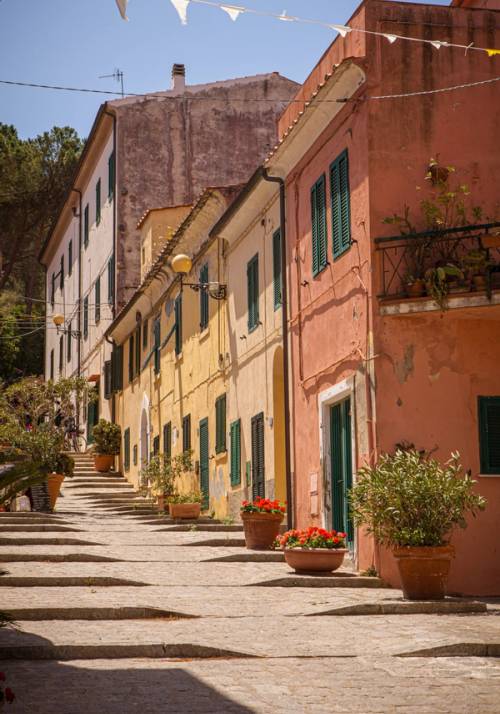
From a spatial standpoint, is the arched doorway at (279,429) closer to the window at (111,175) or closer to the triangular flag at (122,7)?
the triangular flag at (122,7)

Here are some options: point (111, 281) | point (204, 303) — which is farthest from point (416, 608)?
point (111, 281)

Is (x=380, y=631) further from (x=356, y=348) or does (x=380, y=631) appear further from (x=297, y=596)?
(x=356, y=348)

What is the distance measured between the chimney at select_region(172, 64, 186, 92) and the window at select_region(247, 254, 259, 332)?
14834mm

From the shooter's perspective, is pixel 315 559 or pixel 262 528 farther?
pixel 262 528

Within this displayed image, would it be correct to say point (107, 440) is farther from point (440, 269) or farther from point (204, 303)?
point (440, 269)

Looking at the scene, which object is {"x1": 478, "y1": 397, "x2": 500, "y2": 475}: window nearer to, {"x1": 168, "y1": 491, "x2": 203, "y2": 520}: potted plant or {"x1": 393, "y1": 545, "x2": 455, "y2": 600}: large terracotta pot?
{"x1": 393, "y1": 545, "x2": 455, "y2": 600}: large terracotta pot

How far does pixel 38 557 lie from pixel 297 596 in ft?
12.9

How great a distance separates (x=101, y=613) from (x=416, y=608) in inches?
118

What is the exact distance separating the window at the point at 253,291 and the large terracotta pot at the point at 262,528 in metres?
4.14

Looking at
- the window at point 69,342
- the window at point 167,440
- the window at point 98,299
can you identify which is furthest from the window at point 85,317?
the window at point 167,440

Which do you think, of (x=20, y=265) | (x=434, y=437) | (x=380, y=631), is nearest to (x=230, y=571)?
(x=434, y=437)

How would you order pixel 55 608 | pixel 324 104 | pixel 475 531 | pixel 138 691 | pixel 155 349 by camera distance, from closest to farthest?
pixel 138 691, pixel 55 608, pixel 475 531, pixel 324 104, pixel 155 349

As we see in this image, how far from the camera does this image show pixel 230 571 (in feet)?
44.2

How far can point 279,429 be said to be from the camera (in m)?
17.4
